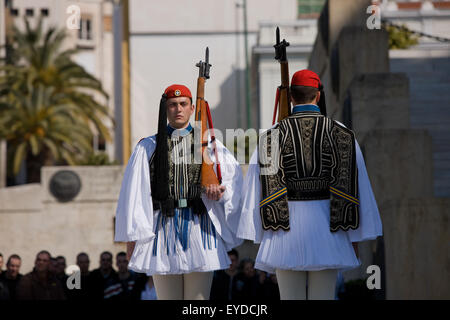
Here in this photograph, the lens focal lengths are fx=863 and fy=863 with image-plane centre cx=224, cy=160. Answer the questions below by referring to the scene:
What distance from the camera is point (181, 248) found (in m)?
6.99

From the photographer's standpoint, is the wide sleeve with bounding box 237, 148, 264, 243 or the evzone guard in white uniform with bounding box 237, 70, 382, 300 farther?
the wide sleeve with bounding box 237, 148, 264, 243

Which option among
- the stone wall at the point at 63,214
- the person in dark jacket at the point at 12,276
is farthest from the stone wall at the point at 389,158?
the stone wall at the point at 63,214

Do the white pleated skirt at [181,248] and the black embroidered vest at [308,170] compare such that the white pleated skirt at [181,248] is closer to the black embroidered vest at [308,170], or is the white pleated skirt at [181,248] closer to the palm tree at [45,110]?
the black embroidered vest at [308,170]

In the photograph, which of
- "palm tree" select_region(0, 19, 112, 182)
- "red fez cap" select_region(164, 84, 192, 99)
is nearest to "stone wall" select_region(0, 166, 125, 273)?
"palm tree" select_region(0, 19, 112, 182)

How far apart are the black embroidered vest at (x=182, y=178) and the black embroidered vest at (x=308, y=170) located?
2.53ft

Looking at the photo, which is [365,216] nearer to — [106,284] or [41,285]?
[106,284]

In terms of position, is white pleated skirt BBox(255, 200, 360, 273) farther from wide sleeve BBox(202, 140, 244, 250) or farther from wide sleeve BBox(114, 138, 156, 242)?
wide sleeve BBox(114, 138, 156, 242)

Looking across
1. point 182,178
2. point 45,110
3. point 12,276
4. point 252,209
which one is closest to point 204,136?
point 182,178

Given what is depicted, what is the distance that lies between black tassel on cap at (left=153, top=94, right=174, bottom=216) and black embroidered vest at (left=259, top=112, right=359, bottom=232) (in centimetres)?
92

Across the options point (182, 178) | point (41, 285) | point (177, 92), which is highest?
point (177, 92)

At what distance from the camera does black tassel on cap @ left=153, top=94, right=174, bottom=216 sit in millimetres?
7109

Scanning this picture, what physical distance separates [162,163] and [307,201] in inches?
53.2

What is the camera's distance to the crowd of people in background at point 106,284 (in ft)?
45.5
